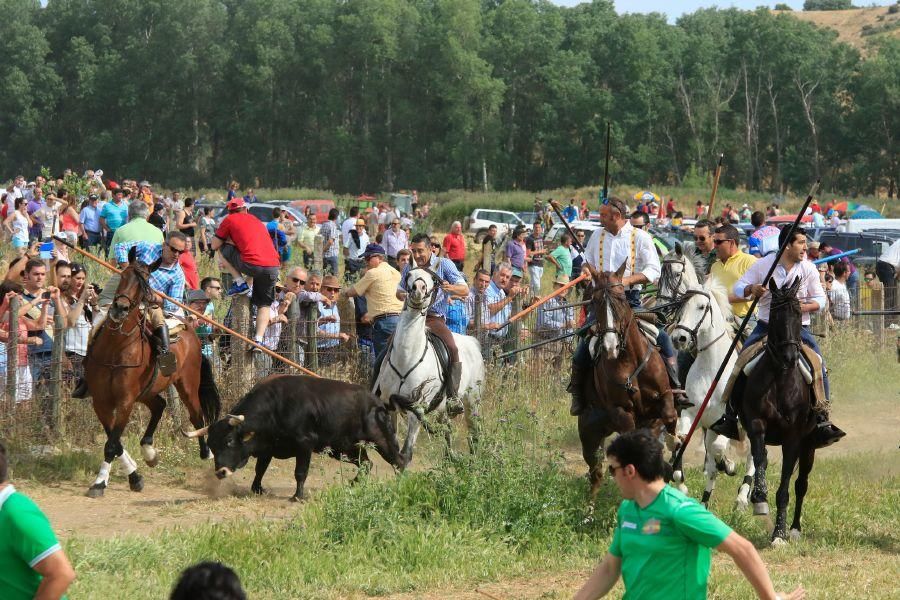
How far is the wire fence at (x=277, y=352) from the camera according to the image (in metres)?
14.0

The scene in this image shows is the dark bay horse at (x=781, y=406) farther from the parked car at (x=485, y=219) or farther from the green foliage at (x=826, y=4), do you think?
the green foliage at (x=826, y=4)

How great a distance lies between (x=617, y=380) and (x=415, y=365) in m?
2.87

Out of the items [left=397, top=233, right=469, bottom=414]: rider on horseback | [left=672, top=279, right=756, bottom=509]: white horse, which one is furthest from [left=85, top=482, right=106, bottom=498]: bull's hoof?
[left=672, top=279, right=756, bottom=509]: white horse

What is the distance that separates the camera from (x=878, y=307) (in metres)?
23.8

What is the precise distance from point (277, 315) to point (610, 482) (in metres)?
5.31

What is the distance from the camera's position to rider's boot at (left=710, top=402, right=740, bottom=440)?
12.5 m

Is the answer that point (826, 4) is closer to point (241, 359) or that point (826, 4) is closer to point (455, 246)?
point (455, 246)

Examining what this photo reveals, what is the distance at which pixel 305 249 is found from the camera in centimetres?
2917

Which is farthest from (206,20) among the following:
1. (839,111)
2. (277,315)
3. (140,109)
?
(277,315)

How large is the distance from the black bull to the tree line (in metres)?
75.2

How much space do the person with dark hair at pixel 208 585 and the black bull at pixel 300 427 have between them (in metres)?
8.39

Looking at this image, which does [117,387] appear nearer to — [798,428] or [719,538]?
[798,428]

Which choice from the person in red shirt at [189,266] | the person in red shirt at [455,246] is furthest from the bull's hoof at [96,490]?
the person in red shirt at [455,246]

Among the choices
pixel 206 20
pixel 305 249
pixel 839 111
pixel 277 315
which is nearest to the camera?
pixel 277 315
